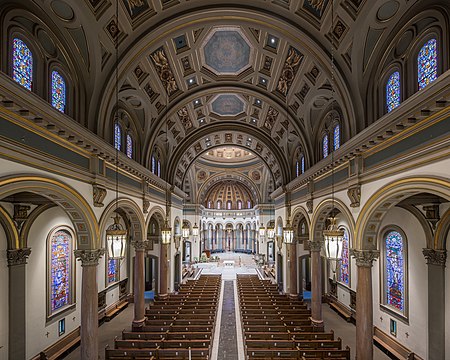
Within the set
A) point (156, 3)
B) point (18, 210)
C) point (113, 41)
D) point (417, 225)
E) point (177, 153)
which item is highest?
point (156, 3)

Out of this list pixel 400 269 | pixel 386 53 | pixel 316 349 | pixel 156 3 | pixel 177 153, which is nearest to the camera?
pixel 386 53

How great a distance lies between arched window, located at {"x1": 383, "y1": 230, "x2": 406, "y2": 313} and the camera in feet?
43.4

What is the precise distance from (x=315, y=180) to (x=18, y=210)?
13654 millimetres

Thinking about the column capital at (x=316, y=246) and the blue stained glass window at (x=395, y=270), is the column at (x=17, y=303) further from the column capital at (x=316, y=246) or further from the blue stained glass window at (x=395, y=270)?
the blue stained glass window at (x=395, y=270)

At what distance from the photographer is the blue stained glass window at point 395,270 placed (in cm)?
1334

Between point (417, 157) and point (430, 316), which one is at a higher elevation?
point (417, 157)

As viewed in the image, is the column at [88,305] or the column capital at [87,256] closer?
the column at [88,305]

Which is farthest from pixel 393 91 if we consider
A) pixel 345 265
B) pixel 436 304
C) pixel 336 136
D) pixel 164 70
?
pixel 345 265

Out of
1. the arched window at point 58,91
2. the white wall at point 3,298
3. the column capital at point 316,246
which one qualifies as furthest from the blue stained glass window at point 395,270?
the white wall at point 3,298

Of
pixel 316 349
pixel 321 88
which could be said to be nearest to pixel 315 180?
pixel 321 88

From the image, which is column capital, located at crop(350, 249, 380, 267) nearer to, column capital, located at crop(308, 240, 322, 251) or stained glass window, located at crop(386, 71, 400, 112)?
stained glass window, located at crop(386, 71, 400, 112)

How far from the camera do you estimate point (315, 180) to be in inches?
637

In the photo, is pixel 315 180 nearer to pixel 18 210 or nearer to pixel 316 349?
pixel 316 349

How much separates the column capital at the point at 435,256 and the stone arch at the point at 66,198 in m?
12.4
